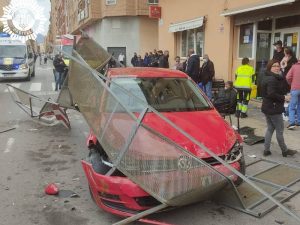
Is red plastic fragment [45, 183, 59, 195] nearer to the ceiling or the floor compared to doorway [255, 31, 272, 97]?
nearer to the floor

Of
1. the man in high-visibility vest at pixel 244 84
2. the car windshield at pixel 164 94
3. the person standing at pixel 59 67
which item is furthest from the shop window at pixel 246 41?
the person standing at pixel 59 67

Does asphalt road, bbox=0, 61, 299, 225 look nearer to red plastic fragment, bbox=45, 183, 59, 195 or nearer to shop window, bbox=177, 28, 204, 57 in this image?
red plastic fragment, bbox=45, 183, 59, 195

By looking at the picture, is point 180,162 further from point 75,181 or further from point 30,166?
point 30,166

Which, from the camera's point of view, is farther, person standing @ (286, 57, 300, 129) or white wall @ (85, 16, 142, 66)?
white wall @ (85, 16, 142, 66)

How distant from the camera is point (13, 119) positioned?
11.2 meters

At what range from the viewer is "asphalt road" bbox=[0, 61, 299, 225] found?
4469mm

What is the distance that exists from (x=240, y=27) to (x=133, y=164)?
1136cm

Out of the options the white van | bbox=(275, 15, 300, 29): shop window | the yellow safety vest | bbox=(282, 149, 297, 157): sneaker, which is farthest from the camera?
the white van

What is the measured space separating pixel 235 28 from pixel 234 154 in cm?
1053

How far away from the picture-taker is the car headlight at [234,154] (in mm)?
4713

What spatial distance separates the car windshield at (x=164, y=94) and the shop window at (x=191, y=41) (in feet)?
37.8

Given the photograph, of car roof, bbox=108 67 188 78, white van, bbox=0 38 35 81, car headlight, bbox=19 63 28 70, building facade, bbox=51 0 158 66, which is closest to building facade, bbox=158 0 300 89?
car roof, bbox=108 67 188 78

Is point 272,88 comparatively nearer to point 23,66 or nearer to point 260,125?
point 260,125

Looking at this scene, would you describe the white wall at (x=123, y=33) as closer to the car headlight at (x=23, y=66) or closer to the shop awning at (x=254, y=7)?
the car headlight at (x=23, y=66)
